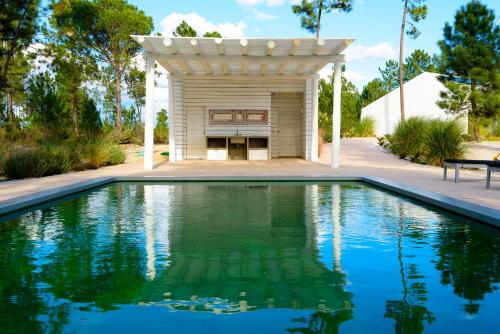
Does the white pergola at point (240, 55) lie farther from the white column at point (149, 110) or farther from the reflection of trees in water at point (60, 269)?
the reflection of trees in water at point (60, 269)

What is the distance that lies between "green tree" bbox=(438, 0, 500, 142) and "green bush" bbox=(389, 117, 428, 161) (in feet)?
18.2

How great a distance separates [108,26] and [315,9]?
1179 cm

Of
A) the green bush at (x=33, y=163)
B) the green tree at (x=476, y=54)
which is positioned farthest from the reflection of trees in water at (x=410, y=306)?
the green tree at (x=476, y=54)

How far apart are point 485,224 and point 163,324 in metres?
3.96

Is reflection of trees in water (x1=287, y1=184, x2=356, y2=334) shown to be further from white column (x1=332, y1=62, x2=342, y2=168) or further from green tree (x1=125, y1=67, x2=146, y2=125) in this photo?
green tree (x1=125, y1=67, x2=146, y2=125)

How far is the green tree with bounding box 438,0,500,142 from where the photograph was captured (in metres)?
19.5

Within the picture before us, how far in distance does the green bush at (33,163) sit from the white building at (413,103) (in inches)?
837

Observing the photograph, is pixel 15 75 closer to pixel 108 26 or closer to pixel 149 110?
pixel 108 26

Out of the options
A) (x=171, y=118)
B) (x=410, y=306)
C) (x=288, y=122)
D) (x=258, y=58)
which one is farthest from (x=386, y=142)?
(x=410, y=306)

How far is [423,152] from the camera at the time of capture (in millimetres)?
15188

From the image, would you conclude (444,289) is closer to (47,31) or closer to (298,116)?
(298,116)

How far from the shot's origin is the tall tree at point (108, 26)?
1016 inches

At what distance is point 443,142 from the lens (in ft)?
45.7

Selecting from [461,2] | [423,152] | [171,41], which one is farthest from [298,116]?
[461,2]
